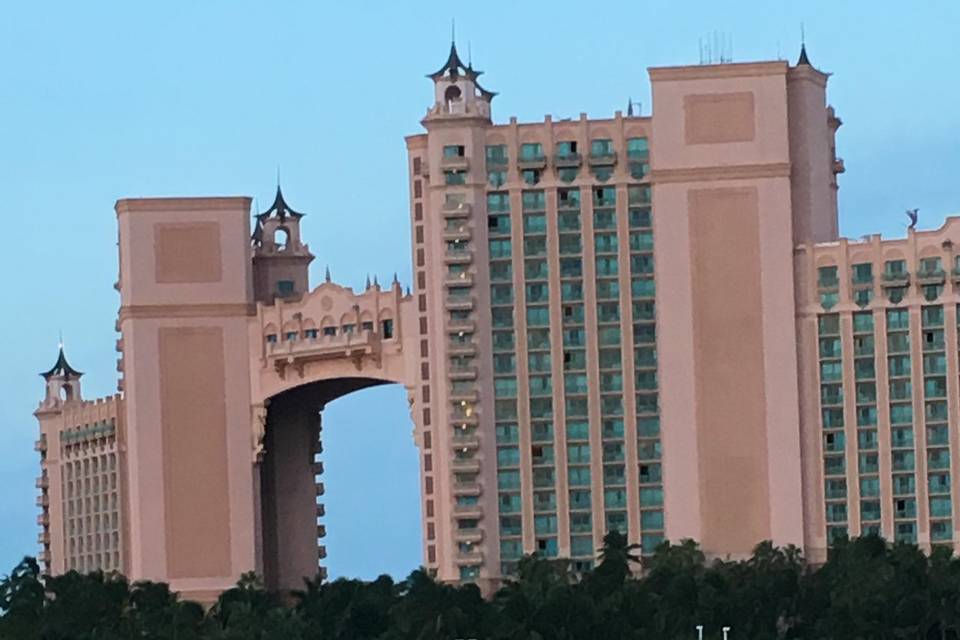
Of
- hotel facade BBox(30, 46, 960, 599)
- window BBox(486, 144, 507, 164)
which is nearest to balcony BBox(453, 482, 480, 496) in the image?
hotel facade BBox(30, 46, 960, 599)

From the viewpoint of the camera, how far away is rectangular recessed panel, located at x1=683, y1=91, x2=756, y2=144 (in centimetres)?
14475

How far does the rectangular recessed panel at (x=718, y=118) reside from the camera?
145m

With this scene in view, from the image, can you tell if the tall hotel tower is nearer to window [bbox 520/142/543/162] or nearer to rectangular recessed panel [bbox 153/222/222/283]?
window [bbox 520/142/543/162]

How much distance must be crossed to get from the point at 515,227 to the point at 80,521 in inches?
1266

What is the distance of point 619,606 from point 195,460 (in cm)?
2796

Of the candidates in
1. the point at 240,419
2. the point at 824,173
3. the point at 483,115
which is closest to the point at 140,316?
Answer: the point at 240,419

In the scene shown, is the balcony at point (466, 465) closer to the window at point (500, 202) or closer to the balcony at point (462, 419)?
the balcony at point (462, 419)

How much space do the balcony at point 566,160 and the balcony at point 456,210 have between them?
376 centimetres

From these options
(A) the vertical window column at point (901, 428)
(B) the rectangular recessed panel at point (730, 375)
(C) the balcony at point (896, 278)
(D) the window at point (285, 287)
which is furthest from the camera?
(D) the window at point (285, 287)

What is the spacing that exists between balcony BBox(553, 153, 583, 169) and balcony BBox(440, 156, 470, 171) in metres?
3.37

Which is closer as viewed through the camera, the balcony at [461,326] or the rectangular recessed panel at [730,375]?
the rectangular recessed panel at [730,375]

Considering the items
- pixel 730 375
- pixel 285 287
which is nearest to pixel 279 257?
pixel 285 287

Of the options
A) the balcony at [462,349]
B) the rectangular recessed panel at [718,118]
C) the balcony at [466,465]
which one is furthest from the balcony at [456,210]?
the balcony at [466,465]

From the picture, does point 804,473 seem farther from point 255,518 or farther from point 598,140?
point 255,518
